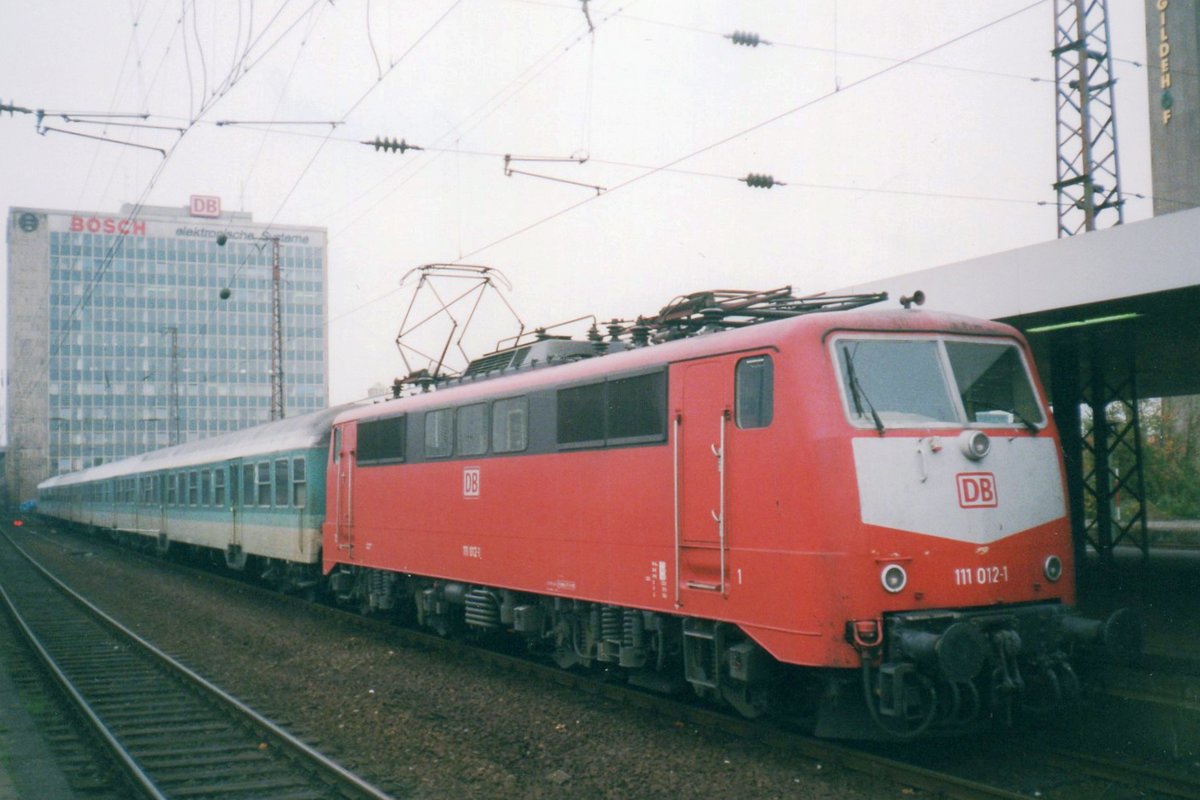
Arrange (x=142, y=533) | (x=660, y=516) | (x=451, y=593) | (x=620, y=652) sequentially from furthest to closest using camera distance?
(x=142, y=533) < (x=451, y=593) < (x=620, y=652) < (x=660, y=516)

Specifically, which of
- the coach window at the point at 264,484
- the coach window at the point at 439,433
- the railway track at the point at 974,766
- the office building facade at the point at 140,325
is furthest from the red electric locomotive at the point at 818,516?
the office building facade at the point at 140,325

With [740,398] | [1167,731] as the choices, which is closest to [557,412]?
[740,398]

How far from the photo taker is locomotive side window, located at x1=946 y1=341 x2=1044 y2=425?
332 inches

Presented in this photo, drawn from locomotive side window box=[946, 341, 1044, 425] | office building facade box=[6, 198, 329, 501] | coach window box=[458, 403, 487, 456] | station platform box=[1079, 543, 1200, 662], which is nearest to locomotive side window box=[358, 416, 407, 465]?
coach window box=[458, 403, 487, 456]

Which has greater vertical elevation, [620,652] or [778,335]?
[778,335]

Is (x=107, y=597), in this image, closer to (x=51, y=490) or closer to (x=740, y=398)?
(x=740, y=398)

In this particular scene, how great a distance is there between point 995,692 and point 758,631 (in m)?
1.68

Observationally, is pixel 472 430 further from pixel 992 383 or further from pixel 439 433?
pixel 992 383

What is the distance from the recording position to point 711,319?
9844 mm

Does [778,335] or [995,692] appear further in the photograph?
[778,335]

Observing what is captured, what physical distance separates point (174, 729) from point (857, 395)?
711cm

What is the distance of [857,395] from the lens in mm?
8000

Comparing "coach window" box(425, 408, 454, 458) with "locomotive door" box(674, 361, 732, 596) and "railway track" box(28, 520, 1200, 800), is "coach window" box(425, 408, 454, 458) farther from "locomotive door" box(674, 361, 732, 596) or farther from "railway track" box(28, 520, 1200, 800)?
"locomotive door" box(674, 361, 732, 596)

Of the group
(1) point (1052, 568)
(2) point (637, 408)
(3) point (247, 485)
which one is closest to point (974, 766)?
(1) point (1052, 568)
